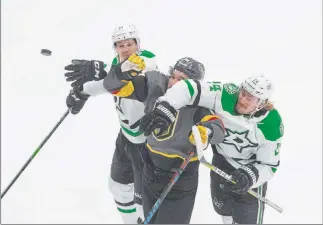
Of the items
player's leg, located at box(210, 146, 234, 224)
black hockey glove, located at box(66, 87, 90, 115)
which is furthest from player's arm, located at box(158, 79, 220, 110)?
black hockey glove, located at box(66, 87, 90, 115)

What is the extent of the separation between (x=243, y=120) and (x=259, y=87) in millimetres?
255

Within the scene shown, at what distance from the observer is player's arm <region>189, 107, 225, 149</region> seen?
3.28m

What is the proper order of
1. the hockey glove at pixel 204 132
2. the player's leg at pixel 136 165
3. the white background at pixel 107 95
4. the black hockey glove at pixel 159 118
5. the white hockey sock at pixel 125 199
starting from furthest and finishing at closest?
1. the white background at pixel 107 95
2. the white hockey sock at pixel 125 199
3. the player's leg at pixel 136 165
4. the black hockey glove at pixel 159 118
5. the hockey glove at pixel 204 132

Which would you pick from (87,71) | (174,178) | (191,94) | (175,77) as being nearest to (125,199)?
(174,178)

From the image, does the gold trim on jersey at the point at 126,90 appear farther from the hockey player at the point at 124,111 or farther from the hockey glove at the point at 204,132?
the hockey glove at the point at 204,132

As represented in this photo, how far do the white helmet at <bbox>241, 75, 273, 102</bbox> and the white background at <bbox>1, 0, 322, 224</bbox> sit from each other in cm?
227

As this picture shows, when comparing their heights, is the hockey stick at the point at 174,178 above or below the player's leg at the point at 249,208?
above

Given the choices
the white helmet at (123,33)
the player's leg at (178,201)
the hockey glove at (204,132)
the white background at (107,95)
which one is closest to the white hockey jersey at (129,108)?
the white helmet at (123,33)

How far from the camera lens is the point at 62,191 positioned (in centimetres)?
562

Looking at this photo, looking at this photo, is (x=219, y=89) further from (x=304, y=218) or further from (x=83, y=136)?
(x=83, y=136)

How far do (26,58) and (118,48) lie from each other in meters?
4.24

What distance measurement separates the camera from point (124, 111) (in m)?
4.02

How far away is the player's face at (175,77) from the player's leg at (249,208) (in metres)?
0.99

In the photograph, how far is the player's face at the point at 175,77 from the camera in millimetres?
3617
